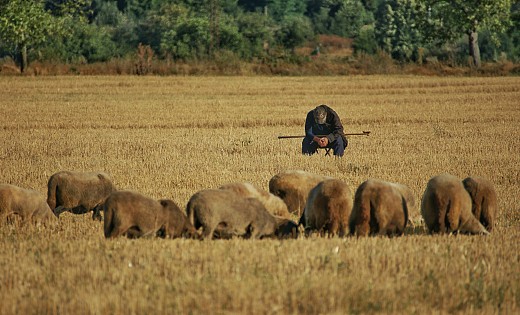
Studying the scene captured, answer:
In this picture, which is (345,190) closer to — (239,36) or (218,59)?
(218,59)

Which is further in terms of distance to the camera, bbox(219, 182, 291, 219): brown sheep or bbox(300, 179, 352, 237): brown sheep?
bbox(219, 182, 291, 219): brown sheep

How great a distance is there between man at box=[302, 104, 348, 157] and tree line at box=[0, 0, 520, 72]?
35316mm

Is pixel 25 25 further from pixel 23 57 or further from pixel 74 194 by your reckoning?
pixel 74 194

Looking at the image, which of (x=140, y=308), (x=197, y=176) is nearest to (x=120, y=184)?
(x=197, y=176)

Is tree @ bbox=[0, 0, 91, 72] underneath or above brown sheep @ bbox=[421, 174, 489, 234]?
Answer: above

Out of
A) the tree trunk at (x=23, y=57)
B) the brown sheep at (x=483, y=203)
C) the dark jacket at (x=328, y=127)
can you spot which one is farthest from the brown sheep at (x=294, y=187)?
the tree trunk at (x=23, y=57)

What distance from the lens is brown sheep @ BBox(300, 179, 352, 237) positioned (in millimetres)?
11094

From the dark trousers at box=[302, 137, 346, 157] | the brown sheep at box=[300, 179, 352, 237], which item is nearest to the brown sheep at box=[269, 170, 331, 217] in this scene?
the brown sheep at box=[300, 179, 352, 237]

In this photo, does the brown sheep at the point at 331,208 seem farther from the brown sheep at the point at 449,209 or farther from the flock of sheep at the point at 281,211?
the brown sheep at the point at 449,209

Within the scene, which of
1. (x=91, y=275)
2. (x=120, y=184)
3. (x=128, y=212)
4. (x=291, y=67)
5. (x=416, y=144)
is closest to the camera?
(x=91, y=275)

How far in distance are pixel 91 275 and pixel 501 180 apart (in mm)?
10148

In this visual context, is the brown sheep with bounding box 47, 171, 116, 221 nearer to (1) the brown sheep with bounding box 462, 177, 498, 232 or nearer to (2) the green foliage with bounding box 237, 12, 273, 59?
(1) the brown sheep with bounding box 462, 177, 498, 232

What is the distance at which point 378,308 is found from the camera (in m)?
7.91

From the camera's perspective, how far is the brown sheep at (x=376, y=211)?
1094 centimetres
